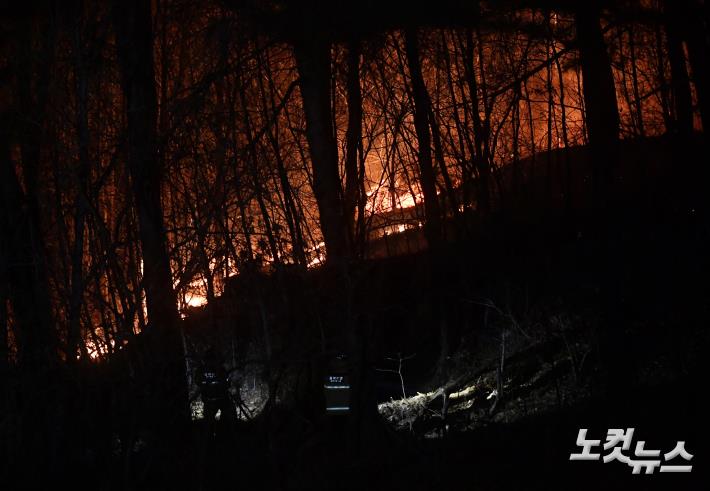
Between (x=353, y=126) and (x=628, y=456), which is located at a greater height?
(x=353, y=126)

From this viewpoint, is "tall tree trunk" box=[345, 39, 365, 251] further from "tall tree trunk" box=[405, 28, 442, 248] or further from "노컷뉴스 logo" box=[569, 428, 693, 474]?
"노컷뉴스 logo" box=[569, 428, 693, 474]

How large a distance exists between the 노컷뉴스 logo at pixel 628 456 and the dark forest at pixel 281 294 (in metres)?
0.03

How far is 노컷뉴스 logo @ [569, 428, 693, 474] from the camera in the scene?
6.07 meters

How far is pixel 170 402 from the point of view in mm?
8727

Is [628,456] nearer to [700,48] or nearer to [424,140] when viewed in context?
[700,48]

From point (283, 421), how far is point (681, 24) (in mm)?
10000

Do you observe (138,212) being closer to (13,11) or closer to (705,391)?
(13,11)

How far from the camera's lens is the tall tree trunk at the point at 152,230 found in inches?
350

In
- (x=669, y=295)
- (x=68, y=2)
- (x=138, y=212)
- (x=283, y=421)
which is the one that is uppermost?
(x=68, y=2)

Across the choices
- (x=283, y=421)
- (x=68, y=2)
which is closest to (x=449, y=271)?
(x=283, y=421)

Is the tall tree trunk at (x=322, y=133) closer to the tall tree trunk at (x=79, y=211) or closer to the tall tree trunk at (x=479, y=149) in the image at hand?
the tall tree trunk at (x=79, y=211)

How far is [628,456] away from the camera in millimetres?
6344

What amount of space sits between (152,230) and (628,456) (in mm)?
5839

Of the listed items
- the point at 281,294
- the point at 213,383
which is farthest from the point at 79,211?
the point at 281,294
